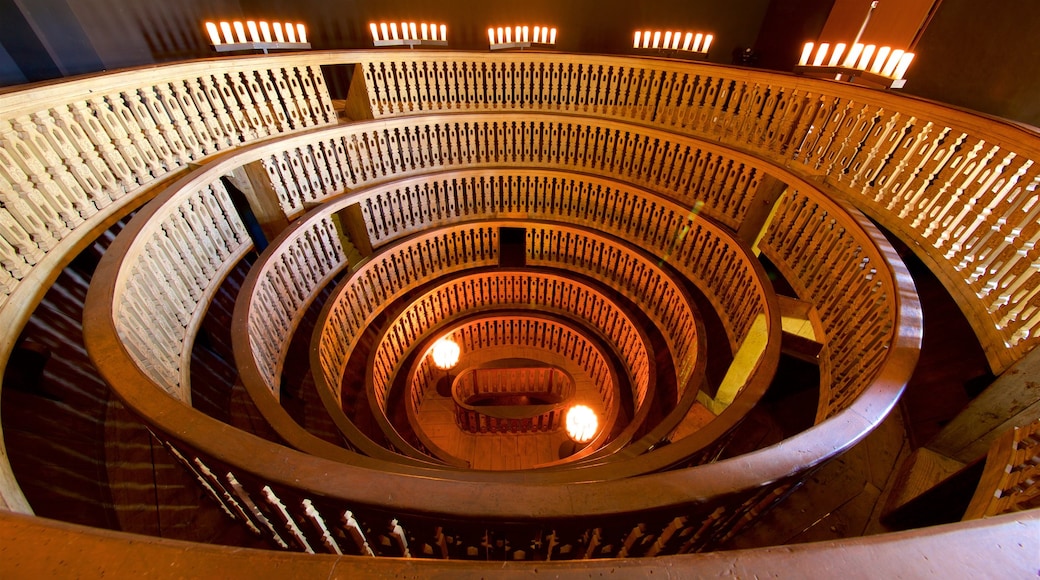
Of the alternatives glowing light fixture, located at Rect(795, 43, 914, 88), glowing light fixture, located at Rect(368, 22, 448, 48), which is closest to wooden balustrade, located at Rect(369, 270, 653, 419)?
glowing light fixture, located at Rect(368, 22, 448, 48)

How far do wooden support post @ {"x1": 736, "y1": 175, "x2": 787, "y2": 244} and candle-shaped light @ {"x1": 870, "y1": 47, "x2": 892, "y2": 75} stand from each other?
5.17 ft

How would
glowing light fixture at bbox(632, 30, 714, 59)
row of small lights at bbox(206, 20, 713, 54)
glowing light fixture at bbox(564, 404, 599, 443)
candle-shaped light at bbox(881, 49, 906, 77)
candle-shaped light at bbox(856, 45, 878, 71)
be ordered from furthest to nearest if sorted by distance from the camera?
1. glowing light fixture at bbox(632, 30, 714, 59)
2. row of small lights at bbox(206, 20, 713, 54)
3. glowing light fixture at bbox(564, 404, 599, 443)
4. candle-shaped light at bbox(856, 45, 878, 71)
5. candle-shaped light at bbox(881, 49, 906, 77)

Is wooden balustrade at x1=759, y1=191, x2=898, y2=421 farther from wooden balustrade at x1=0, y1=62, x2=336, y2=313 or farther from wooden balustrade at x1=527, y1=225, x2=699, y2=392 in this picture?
wooden balustrade at x1=0, y1=62, x2=336, y2=313

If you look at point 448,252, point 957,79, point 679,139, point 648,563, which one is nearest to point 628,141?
point 679,139

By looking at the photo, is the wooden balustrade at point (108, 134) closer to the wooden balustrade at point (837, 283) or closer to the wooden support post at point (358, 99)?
the wooden support post at point (358, 99)

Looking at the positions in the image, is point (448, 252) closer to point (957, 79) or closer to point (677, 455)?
point (677, 455)

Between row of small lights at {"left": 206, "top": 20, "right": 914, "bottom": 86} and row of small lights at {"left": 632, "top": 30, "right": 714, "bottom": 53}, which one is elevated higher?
row of small lights at {"left": 632, "top": 30, "right": 714, "bottom": 53}

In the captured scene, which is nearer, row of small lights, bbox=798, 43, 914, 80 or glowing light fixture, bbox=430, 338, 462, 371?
row of small lights, bbox=798, 43, 914, 80

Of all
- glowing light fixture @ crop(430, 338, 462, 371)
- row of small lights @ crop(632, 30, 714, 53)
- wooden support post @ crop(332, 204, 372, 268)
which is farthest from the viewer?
glowing light fixture @ crop(430, 338, 462, 371)

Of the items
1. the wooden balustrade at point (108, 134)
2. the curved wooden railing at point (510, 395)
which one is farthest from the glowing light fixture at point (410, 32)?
the curved wooden railing at point (510, 395)

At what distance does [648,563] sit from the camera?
1.40 m

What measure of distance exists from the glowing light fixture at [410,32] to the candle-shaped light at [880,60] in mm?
5876

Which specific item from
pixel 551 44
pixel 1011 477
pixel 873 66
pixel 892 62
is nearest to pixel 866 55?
pixel 873 66

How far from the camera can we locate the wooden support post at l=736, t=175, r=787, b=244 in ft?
19.3
